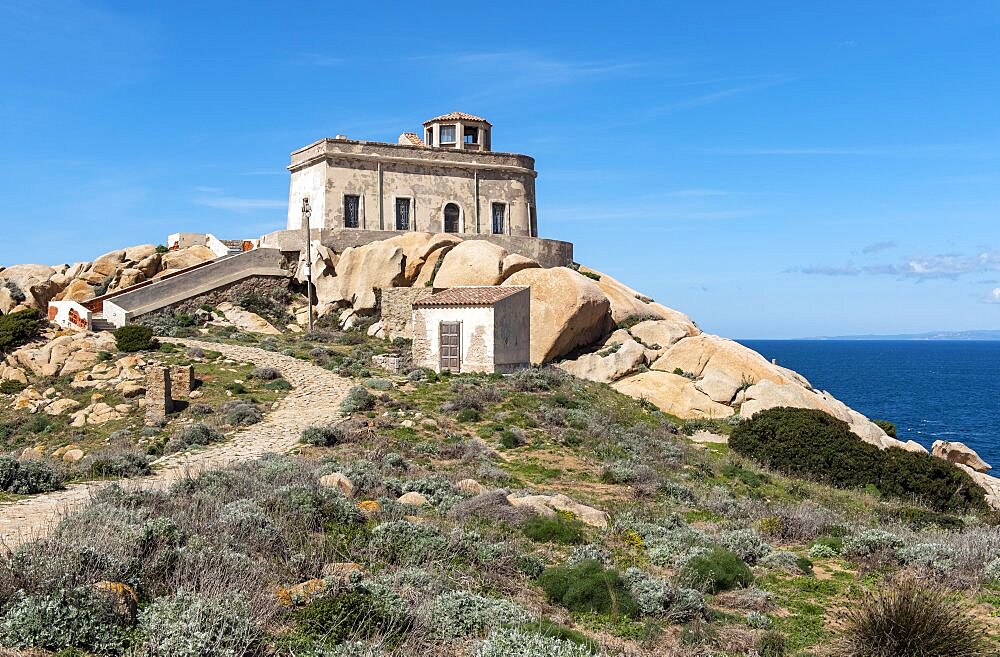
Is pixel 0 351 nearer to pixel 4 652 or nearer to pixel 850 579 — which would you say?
pixel 4 652

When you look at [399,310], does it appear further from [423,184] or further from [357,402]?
[357,402]

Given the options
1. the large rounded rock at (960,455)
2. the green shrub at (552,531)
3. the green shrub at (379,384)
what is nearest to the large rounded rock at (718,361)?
the large rounded rock at (960,455)

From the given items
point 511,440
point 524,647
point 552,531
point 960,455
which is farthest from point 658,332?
point 524,647

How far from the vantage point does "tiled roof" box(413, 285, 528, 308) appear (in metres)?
32.2

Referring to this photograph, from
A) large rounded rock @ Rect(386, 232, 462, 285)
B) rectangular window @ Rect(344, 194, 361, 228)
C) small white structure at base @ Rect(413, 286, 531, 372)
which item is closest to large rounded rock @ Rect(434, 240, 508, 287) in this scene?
large rounded rock @ Rect(386, 232, 462, 285)

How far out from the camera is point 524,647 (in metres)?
8.31

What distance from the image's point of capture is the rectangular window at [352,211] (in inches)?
1877

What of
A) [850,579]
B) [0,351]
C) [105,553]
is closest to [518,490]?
[850,579]

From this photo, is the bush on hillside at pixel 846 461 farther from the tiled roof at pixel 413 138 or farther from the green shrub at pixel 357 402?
the tiled roof at pixel 413 138

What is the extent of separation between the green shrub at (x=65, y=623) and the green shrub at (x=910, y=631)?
26.3 feet

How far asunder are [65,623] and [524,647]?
14.7 feet

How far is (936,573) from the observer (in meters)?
12.6

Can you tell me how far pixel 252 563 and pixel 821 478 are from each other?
68.9 ft

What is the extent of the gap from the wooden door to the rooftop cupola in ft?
74.7
